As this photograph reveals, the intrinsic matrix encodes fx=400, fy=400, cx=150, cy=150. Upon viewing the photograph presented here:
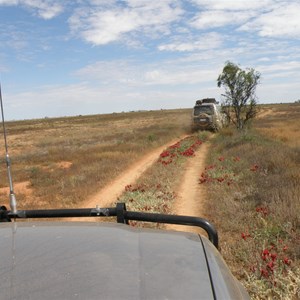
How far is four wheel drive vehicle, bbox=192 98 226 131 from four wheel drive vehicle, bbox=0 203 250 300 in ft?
94.8

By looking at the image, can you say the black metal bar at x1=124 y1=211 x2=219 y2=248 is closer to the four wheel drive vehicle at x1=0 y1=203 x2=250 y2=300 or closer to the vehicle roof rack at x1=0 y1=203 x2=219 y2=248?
the vehicle roof rack at x1=0 y1=203 x2=219 y2=248

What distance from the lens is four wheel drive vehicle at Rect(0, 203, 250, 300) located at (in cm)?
159

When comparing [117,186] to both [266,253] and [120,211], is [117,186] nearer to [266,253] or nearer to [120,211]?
[266,253]

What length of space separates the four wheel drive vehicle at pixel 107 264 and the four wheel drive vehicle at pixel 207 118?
2889cm

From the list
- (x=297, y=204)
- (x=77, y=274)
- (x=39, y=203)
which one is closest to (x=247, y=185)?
(x=297, y=204)

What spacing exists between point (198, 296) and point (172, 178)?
1134 cm

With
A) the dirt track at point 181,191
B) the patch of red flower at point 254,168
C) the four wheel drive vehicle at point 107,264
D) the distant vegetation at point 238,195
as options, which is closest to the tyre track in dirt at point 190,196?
the dirt track at point 181,191

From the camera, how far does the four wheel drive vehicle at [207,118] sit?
30.8m

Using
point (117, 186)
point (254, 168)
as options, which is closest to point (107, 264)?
point (254, 168)

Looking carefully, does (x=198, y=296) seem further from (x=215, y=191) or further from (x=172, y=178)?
(x=172, y=178)

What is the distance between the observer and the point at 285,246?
573cm

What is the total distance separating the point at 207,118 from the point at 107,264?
96.9 ft

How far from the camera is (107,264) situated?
1.83m

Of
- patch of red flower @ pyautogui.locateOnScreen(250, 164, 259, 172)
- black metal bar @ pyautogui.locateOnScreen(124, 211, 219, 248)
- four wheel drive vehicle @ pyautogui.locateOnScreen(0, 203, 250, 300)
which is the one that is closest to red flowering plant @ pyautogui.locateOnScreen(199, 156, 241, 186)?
patch of red flower @ pyautogui.locateOnScreen(250, 164, 259, 172)
